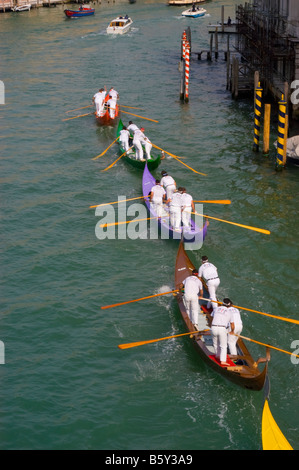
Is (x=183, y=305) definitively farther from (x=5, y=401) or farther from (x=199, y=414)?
(x=5, y=401)

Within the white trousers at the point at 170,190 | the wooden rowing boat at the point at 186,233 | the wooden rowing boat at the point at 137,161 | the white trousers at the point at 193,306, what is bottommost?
the white trousers at the point at 193,306

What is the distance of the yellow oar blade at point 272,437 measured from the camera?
11.7 meters

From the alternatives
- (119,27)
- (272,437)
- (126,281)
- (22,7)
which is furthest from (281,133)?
(22,7)

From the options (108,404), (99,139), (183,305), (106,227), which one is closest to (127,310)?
(183,305)

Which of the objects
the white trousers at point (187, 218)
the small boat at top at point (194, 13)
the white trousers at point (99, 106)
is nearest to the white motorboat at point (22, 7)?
the small boat at top at point (194, 13)

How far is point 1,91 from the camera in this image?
42.1 m

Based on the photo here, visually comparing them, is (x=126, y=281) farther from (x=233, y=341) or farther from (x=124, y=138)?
(x=124, y=138)

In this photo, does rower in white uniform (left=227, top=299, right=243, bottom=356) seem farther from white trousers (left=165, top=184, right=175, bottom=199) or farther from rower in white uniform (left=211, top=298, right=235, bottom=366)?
white trousers (left=165, top=184, right=175, bottom=199)

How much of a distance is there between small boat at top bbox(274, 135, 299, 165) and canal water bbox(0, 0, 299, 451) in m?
0.39

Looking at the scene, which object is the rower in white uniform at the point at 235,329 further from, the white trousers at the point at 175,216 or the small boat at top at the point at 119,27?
the small boat at top at the point at 119,27

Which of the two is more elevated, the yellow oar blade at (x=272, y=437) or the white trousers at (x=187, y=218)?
the white trousers at (x=187, y=218)

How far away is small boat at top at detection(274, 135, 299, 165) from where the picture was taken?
86.3 feet

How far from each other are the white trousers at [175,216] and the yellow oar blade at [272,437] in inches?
392

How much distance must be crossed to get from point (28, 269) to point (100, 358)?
17.9 ft
